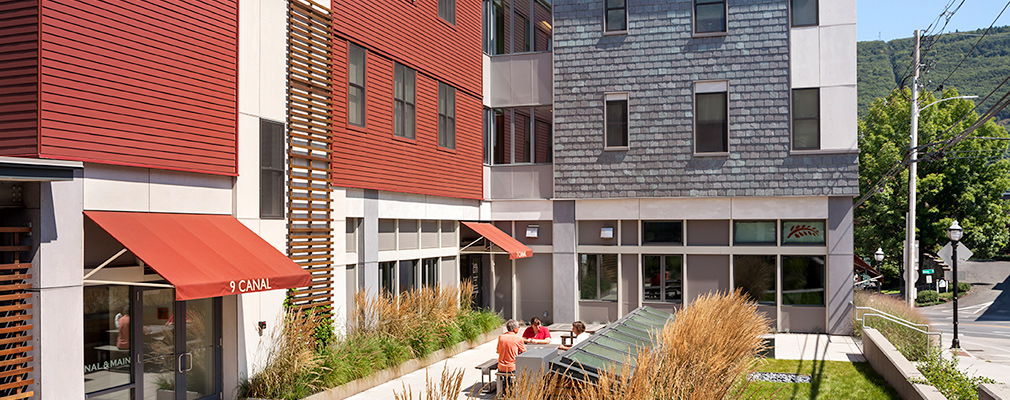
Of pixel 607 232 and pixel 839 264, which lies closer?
pixel 839 264

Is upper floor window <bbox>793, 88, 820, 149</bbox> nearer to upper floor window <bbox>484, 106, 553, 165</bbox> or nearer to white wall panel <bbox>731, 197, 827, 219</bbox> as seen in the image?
white wall panel <bbox>731, 197, 827, 219</bbox>

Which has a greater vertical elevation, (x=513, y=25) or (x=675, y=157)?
(x=513, y=25)

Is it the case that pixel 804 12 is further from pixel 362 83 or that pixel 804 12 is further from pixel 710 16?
pixel 362 83

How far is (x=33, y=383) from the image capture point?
28.5 feet

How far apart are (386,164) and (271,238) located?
4430mm

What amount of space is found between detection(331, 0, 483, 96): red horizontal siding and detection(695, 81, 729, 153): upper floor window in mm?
6326

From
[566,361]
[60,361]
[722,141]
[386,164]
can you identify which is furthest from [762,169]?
[60,361]

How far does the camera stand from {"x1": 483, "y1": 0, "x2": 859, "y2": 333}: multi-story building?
20938mm

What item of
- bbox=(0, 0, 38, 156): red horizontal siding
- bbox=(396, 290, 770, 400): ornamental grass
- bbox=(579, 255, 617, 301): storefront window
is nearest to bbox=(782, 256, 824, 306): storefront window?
bbox=(579, 255, 617, 301): storefront window

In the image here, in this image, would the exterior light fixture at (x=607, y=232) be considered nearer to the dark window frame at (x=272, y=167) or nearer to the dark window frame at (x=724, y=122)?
the dark window frame at (x=724, y=122)

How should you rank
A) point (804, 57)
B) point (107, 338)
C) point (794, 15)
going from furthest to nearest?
point (794, 15)
point (804, 57)
point (107, 338)

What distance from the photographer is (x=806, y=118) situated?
69.0ft

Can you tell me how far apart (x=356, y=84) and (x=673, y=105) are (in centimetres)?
995

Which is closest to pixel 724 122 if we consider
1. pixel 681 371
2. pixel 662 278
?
pixel 662 278
